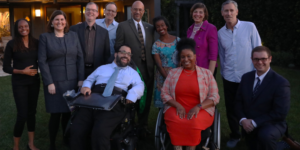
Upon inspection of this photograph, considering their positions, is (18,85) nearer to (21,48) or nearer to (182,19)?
(21,48)

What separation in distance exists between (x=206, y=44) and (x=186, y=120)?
46.0 inches

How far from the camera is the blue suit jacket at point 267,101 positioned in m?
3.11

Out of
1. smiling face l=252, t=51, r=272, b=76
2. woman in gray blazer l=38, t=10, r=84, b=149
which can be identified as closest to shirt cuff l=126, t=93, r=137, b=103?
woman in gray blazer l=38, t=10, r=84, b=149

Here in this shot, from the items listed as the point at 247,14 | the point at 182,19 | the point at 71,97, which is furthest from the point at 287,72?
the point at 71,97

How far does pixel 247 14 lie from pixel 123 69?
29.0 ft

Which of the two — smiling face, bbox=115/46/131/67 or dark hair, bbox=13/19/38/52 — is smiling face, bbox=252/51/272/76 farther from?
dark hair, bbox=13/19/38/52

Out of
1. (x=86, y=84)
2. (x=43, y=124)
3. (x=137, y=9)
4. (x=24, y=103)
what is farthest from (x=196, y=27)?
(x=43, y=124)

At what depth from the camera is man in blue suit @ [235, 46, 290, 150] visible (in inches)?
122

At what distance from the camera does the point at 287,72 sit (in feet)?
31.9

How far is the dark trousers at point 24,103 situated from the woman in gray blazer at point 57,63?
207mm

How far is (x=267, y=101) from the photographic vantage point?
10.5 ft

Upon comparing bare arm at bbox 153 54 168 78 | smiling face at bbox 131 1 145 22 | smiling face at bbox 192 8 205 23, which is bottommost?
bare arm at bbox 153 54 168 78

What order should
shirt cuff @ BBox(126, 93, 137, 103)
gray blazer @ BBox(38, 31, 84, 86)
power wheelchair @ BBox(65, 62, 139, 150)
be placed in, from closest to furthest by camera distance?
power wheelchair @ BBox(65, 62, 139, 150) → shirt cuff @ BBox(126, 93, 137, 103) → gray blazer @ BBox(38, 31, 84, 86)

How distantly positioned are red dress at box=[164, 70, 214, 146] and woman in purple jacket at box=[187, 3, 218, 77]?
0.50m
